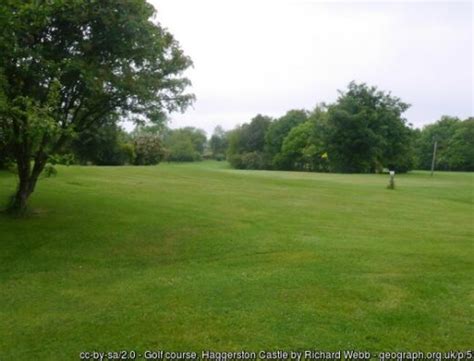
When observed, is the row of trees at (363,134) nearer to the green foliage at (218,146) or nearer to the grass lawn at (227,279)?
the grass lawn at (227,279)

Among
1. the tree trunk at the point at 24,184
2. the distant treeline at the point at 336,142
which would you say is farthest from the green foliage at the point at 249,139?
the tree trunk at the point at 24,184

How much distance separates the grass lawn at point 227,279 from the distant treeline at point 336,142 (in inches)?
136

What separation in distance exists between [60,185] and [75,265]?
10246mm

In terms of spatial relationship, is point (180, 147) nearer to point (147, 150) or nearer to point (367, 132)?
point (147, 150)

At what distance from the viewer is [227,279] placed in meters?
6.94

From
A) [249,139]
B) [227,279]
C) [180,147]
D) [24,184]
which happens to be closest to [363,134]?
[249,139]

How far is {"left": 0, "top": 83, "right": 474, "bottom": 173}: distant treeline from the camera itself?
134 feet

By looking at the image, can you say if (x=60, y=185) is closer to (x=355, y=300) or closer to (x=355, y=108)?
(x=355, y=300)

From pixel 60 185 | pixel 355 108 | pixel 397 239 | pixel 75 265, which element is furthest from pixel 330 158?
pixel 75 265

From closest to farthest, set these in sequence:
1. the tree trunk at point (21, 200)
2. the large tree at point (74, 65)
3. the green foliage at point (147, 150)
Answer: the large tree at point (74, 65) → the tree trunk at point (21, 200) → the green foliage at point (147, 150)

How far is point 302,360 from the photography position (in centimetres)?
454

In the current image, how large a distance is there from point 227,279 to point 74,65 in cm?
560

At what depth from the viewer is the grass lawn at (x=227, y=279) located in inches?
197

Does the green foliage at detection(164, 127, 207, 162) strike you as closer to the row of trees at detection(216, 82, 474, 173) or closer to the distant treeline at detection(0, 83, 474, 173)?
the distant treeline at detection(0, 83, 474, 173)
